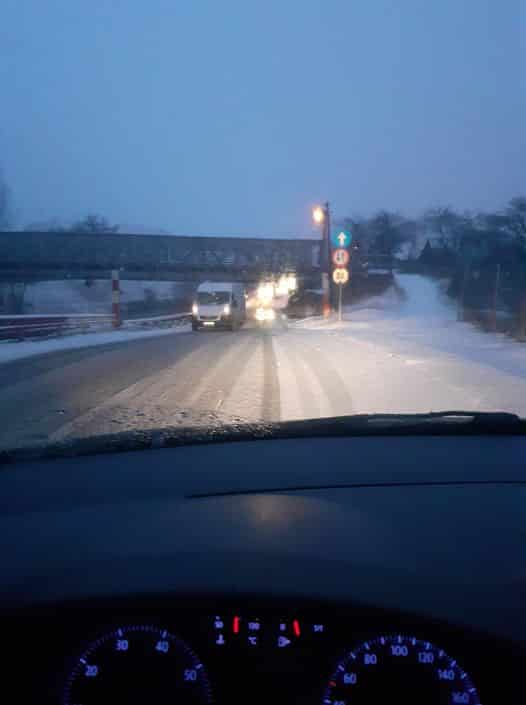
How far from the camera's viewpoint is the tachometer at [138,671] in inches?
81.7

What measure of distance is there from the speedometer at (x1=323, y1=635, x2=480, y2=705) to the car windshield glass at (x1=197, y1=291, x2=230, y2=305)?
34099mm

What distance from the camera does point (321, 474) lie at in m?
3.64

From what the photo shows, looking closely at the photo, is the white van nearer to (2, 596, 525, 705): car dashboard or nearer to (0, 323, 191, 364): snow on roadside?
(0, 323, 191, 364): snow on roadside

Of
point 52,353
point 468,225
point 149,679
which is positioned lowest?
point 52,353

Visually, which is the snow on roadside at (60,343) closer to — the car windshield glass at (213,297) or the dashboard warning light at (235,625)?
the car windshield glass at (213,297)

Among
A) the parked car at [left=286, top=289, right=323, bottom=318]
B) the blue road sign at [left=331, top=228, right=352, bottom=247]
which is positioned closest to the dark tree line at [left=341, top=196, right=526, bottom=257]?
the parked car at [left=286, top=289, right=323, bottom=318]

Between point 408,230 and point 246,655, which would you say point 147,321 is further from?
point 408,230

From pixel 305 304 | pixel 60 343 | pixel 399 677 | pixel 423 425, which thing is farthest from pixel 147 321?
pixel 399 677

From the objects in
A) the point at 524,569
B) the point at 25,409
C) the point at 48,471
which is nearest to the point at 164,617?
the point at 524,569

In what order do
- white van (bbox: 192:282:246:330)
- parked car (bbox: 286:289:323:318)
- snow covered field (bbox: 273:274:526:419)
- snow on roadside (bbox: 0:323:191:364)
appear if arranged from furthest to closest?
parked car (bbox: 286:289:323:318) → white van (bbox: 192:282:246:330) → snow on roadside (bbox: 0:323:191:364) → snow covered field (bbox: 273:274:526:419)

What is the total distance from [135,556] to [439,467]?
1900mm

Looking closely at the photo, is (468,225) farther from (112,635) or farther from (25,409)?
(112,635)

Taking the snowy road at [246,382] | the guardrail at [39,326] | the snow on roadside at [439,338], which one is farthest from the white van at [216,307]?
the snowy road at [246,382]

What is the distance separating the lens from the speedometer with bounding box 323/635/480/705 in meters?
2.05
